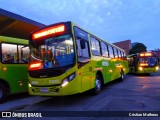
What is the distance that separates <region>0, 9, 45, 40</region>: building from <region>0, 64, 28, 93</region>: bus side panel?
15.5 feet

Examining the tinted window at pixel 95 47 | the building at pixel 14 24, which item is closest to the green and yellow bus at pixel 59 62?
the tinted window at pixel 95 47

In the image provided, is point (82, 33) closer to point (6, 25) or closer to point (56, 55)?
point (56, 55)

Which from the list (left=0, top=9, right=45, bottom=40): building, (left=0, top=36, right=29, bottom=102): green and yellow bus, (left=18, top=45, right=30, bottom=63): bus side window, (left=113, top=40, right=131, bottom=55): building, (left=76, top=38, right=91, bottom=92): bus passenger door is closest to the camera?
(left=76, top=38, right=91, bottom=92): bus passenger door

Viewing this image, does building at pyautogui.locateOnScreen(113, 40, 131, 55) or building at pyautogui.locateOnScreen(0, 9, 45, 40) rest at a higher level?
building at pyautogui.locateOnScreen(113, 40, 131, 55)

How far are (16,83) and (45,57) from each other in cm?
284

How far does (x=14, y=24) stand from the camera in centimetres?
1742

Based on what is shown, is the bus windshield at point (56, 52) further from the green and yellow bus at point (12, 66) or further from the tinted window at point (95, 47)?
the tinted window at point (95, 47)

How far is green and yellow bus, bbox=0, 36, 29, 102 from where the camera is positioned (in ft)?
31.8

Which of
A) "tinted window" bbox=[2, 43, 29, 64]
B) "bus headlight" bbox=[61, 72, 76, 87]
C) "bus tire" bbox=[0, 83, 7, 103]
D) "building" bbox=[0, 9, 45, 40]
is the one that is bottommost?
"bus tire" bbox=[0, 83, 7, 103]

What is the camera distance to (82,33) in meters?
9.45

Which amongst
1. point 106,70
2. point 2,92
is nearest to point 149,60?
point 106,70

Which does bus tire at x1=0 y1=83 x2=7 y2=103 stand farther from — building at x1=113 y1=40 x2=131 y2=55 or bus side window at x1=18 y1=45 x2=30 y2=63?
building at x1=113 y1=40 x2=131 y2=55

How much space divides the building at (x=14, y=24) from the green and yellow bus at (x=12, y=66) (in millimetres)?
4361

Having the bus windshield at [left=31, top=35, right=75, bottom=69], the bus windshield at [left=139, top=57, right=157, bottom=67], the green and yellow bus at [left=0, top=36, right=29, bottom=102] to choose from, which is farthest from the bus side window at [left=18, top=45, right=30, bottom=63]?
the bus windshield at [left=139, top=57, right=157, bottom=67]
